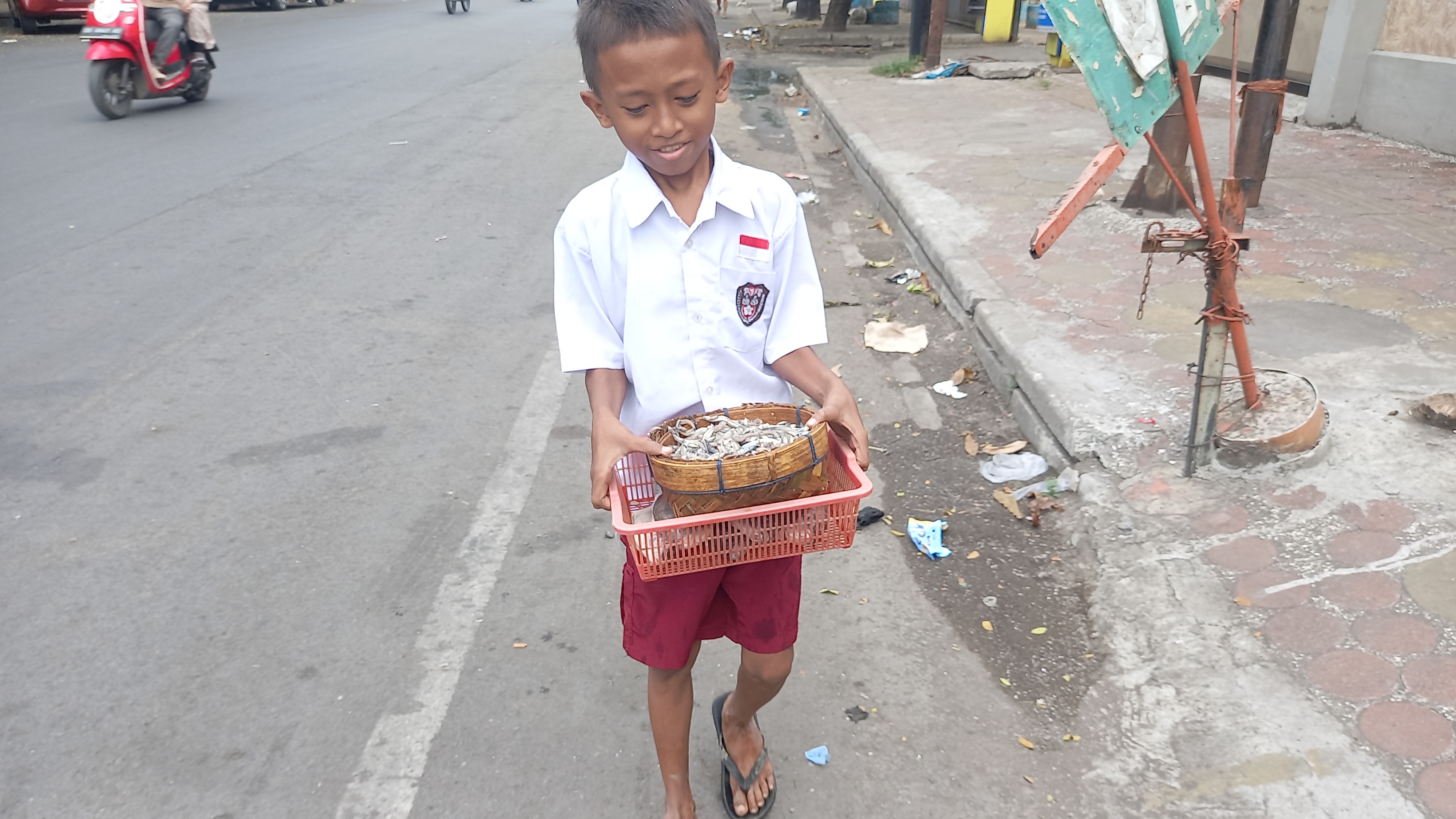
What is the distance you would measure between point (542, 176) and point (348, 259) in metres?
A: 2.38

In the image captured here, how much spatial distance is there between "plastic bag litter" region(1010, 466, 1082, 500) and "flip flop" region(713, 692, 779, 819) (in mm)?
1569

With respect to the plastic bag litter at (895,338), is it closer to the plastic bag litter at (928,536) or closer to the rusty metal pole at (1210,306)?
the plastic bag litter at (928,536)

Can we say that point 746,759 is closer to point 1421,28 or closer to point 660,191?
point 660,191

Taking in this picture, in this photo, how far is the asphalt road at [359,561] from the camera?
2312mm

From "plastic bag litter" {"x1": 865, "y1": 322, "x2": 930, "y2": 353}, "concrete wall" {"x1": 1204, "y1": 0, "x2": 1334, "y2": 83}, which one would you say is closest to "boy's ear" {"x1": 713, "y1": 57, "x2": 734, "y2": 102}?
"plastic bag litter" {"x1": 865, "y1": 322, "x2": 930, "y2": 353}

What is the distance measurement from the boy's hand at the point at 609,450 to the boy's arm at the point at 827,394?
0.96 ft

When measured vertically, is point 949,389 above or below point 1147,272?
below

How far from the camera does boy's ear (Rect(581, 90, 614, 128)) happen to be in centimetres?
173

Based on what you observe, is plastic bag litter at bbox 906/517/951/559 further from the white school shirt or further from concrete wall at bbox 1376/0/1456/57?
concrete wall at bbox 1376/0/1456/57

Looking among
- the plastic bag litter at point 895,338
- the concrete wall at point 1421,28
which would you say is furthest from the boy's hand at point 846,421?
the concrete wall at point 1421,28

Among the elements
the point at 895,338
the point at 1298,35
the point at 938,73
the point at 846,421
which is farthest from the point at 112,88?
the point at 1298,35

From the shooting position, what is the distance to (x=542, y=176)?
25.7 ft

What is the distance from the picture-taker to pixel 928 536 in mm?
3219

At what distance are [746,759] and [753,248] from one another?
113 centimetres
